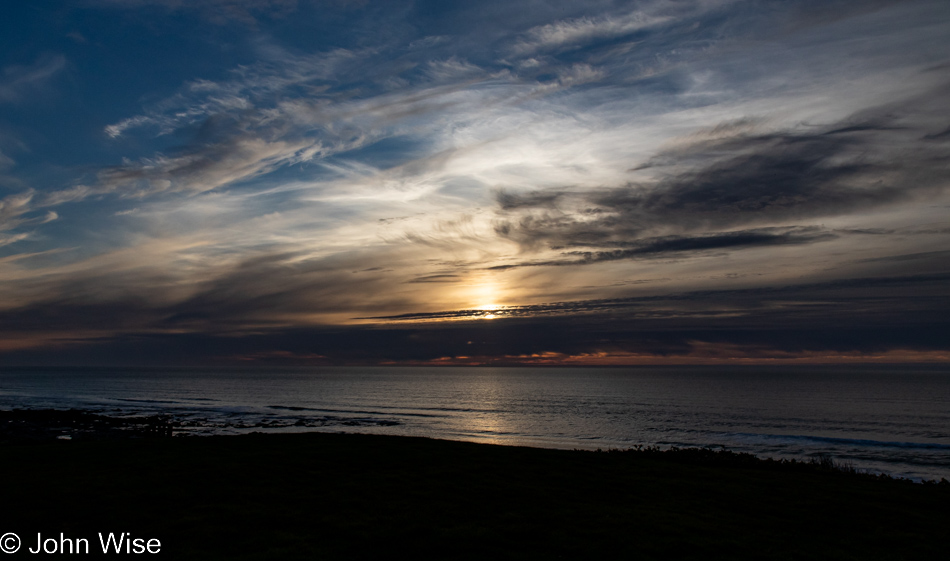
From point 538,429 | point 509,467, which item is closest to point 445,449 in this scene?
point 509,467

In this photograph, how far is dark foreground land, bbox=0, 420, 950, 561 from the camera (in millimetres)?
12711

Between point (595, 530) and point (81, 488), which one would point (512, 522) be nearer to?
point (595, 530)

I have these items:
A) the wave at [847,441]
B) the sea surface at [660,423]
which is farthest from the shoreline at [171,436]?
the wave at [847,441]

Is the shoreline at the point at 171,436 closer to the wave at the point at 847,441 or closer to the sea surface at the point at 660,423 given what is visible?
the sea surface at the point at 660,423

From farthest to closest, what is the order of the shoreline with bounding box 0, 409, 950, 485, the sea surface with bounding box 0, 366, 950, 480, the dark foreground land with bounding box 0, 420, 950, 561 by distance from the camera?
1. the sea surface with bounding box 0, 366, 950, 480
2. the shoreline with bounding box 0, 409, 950, 485
3. the dark foreground land with bounding box 0, 420, 950, 561

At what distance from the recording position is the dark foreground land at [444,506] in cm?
1271

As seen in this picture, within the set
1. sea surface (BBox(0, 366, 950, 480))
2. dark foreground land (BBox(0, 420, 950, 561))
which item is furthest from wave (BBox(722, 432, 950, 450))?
dark foreground land (BBox(0, 420, 950, 561))

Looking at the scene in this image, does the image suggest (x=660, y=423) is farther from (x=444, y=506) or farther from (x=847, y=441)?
(x=444, y=506)

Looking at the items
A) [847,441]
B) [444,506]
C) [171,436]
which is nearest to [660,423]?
[847,441]

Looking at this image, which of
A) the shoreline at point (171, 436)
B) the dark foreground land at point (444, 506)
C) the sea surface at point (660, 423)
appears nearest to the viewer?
the dark foreground land at point (444, 506)

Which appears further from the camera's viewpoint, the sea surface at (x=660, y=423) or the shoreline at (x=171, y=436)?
the sea surface at (x=660, y=423)

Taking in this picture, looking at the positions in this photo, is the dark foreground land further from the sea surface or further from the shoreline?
the sea surface

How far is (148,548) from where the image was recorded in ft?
39.7

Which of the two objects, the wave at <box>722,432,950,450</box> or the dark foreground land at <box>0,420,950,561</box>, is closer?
the dark foreground land at <box>0,420,950,561</box>
